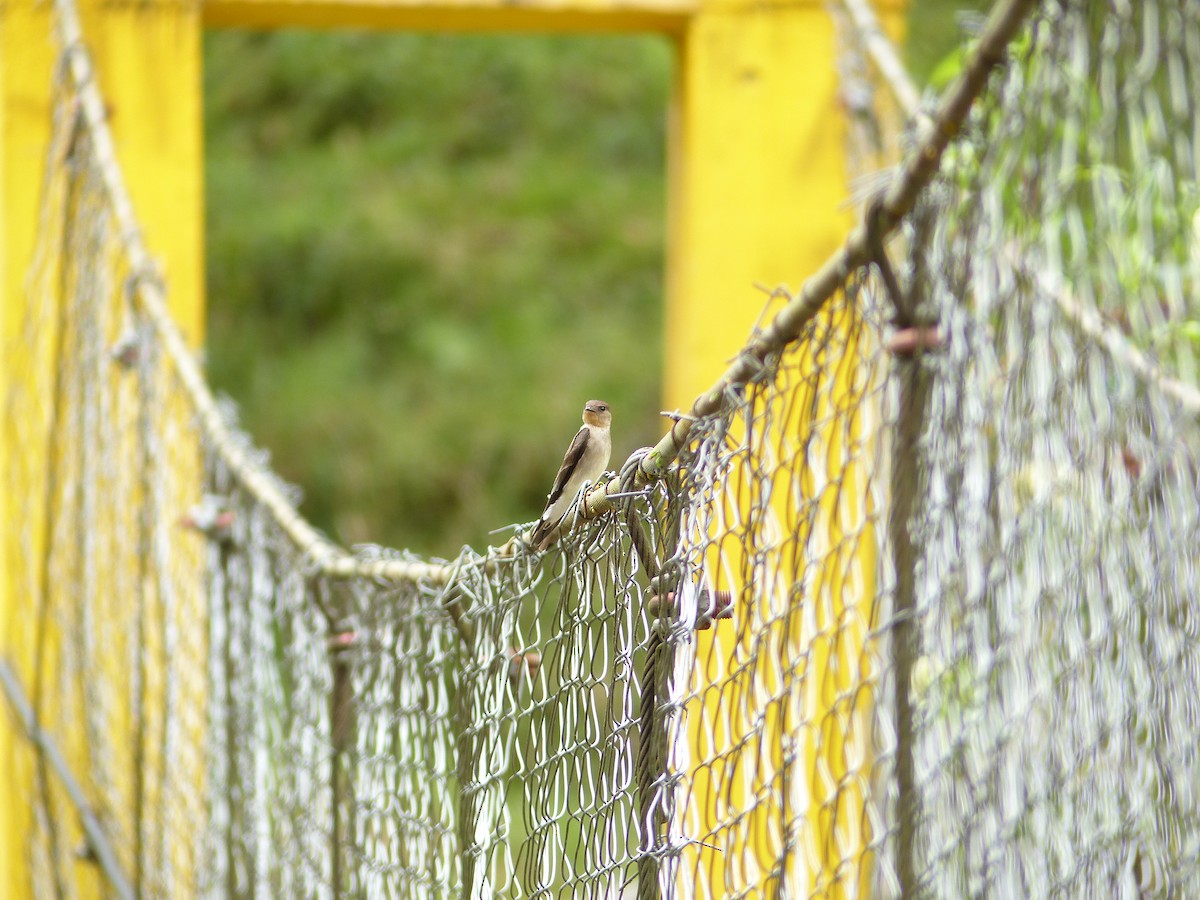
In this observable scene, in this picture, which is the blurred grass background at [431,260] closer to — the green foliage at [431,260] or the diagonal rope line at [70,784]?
the green foliage at [431,260]

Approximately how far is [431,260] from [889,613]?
574cm

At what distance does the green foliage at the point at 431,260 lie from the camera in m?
6.26

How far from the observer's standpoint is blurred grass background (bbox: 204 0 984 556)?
6.26 meters

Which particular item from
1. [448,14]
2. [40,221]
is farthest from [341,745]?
[448,14]

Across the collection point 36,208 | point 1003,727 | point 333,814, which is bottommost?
point 333,814

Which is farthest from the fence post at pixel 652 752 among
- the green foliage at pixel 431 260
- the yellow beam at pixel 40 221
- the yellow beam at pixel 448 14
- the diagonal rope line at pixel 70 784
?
the green foliage at pixel 431 260

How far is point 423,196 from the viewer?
22.3ft

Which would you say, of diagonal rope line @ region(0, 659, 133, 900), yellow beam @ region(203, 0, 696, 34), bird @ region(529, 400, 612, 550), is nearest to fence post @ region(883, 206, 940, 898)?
bird @ region(529, 400, 612, 550)

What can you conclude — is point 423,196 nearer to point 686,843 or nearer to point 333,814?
point 333,814

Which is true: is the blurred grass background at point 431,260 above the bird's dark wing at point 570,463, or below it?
above

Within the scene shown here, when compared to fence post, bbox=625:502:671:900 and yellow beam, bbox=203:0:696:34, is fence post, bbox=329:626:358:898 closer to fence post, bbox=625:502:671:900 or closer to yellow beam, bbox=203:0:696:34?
fence post, bbox=625:502:671:900

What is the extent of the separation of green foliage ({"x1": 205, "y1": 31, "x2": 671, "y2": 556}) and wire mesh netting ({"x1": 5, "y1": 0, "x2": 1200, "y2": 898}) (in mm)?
3978

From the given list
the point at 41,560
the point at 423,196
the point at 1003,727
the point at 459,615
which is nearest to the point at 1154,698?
the point at 1003,727

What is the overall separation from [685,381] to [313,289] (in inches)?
141
